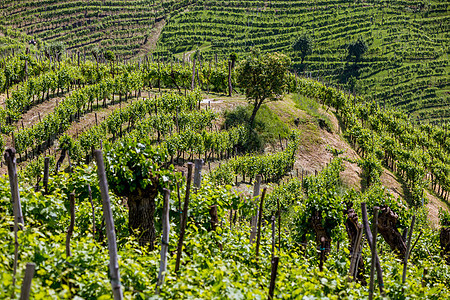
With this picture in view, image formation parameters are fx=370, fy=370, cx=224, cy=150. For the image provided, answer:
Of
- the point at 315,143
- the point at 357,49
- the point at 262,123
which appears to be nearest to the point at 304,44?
the point at 357,49

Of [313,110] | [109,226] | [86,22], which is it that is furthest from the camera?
[86,22]

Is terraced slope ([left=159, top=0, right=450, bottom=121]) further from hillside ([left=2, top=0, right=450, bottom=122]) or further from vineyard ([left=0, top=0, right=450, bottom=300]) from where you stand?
vineyard ([left=0, top=0, right=450, bottom=300])

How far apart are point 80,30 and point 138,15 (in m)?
17.2

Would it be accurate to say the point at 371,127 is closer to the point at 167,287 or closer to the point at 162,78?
the point at 162,78

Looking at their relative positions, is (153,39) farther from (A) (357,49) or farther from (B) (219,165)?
(B) (219,165)

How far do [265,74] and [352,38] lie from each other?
68.5 m

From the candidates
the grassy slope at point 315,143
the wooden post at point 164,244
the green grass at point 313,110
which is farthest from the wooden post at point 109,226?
the green grass at point 313,110

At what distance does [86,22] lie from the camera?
317ft

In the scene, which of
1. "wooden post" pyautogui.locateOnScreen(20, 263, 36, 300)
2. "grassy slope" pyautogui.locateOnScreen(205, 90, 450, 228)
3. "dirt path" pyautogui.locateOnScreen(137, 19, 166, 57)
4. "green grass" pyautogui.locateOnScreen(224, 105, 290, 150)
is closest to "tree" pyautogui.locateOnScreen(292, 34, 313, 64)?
"dirt path" pyautogui.locateOnScreen(137, 19, 166, 57)

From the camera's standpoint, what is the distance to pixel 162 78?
37438 millimetres

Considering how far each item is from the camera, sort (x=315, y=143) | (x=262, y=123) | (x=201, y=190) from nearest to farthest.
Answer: (x=201, y=190) < (x=262, y=123) < (x=315, y=143)

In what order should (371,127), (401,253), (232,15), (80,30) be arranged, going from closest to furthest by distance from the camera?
1. (401,253)
2. (371,127)
3. (80,30)
4. (232,15)

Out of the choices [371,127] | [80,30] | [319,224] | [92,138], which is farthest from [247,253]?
[80,30]

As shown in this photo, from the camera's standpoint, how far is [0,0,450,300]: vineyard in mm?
5148
